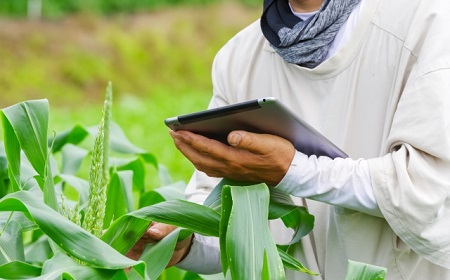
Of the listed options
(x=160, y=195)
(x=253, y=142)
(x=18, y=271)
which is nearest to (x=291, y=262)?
(x=253, y=142)

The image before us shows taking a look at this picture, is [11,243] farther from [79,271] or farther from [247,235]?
[247,235]

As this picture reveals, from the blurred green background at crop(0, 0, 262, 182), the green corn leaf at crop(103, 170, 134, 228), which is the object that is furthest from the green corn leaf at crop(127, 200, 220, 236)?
the blurred green background at crop(0, 0, 262, 182)

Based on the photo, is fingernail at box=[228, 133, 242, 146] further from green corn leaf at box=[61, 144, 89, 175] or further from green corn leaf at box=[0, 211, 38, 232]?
green corn leaf at box=[61, 144, 89, 175]

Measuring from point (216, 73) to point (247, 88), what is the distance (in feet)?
0.34

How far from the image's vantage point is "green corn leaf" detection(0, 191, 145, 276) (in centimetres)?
224

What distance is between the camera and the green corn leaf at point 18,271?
234 centimetres

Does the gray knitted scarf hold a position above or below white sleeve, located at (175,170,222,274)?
above

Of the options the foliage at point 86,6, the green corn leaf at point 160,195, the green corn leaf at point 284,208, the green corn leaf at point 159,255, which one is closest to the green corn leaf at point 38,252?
the green corn leaf at point 160,195

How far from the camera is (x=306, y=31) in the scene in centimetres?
250

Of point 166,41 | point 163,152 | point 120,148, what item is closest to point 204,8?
point 166,41

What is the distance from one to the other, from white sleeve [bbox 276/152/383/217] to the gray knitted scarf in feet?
0.79

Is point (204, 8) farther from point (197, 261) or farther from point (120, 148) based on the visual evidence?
point (197, 261)

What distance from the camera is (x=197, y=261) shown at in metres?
2.76

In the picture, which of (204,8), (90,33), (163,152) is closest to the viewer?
(163,152)
